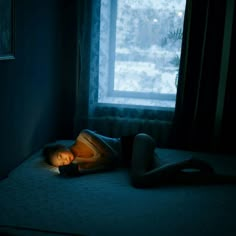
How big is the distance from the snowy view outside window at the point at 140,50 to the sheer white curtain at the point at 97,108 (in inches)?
1.8

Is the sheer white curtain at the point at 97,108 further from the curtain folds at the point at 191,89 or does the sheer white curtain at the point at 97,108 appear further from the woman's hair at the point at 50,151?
the woman's hair at the point at 50,151

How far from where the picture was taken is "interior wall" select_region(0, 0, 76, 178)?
2510mm

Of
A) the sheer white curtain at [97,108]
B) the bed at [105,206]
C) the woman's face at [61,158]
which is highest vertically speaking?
the sheer white curtain at [97,108]

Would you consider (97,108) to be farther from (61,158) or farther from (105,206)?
(105,206)

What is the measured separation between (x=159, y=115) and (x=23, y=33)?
1427 mm

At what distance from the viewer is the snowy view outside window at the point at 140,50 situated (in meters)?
3.34

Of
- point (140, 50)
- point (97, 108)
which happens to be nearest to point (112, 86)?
point (97, 108)

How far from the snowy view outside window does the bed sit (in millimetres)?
1093

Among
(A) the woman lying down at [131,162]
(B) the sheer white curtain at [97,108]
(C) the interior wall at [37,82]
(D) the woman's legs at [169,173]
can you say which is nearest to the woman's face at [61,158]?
(A) the woman lying down at [131,162]

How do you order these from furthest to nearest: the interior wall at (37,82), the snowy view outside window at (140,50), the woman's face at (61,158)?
the snowy view outside window at (140,50)
the woman's face at (61,158)
the interior wall at (37,82)

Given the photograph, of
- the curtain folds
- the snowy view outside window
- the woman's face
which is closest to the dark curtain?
the curtain folds

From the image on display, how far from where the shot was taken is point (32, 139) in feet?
9.61

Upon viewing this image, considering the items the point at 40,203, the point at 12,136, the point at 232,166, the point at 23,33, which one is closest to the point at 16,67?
the point at 23,33

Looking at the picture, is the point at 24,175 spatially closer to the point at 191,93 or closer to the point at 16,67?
the point at 16,67
